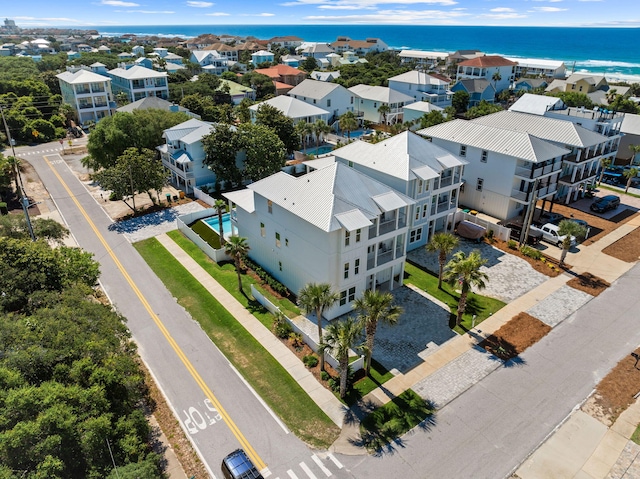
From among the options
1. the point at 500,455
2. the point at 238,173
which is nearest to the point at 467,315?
the point at 500,455

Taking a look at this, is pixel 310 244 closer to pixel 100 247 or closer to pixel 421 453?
pixel 421 453

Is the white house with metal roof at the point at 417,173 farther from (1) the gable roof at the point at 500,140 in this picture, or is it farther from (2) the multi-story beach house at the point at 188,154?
(2) the multi-story beach house at the point at 188,154

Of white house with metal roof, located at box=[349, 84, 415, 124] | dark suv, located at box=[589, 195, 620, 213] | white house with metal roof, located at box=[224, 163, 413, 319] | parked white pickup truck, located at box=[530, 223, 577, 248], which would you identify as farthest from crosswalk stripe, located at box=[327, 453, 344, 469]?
white house with metal roof, located at box=[349, 84, 415, 124]

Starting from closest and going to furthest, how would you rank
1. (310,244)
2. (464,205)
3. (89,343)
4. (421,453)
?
(89,343) → (421,453) → (310,244) → (464,205)

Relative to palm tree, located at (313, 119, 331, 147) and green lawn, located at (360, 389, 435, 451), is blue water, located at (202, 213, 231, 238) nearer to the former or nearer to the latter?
green lawn, located at (360, 389, 435, 451)

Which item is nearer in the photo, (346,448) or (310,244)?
(346,448)

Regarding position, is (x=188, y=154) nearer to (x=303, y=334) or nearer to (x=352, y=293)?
(x=352, y=293)

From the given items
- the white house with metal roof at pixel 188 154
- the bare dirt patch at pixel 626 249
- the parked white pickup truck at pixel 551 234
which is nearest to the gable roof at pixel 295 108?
the white house with metal roof at pixel 188 154
